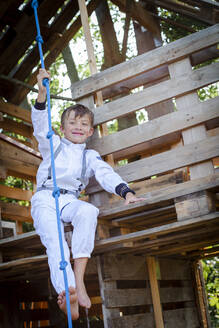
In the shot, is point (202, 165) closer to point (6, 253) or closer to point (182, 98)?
point (182, 98)

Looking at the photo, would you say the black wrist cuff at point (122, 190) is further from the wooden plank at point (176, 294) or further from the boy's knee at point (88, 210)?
the wooden plank at point (176, 294)

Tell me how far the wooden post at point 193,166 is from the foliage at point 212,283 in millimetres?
5885

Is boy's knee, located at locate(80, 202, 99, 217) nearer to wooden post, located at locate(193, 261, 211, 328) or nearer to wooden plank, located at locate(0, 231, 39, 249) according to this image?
wooden plank, located at locate(0, 231, 39, 249)

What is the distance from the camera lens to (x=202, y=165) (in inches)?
147

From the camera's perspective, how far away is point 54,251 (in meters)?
3.39

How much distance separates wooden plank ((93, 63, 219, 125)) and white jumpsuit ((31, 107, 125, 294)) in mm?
414

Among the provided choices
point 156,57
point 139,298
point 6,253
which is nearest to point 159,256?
point 139,298

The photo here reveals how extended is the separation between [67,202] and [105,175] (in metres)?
0.40

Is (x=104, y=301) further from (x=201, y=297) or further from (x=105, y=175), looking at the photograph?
(x=201, y=297)

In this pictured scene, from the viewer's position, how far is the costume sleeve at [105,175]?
12.3 feet

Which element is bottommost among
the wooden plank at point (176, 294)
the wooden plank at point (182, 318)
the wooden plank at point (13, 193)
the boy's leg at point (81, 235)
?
the wooden plank at point (182, 318)

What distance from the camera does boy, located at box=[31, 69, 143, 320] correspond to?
10.9 ft

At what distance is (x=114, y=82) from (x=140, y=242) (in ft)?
5.10

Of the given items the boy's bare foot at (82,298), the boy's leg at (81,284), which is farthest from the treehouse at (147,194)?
the boy's bare foot at (82,298)
